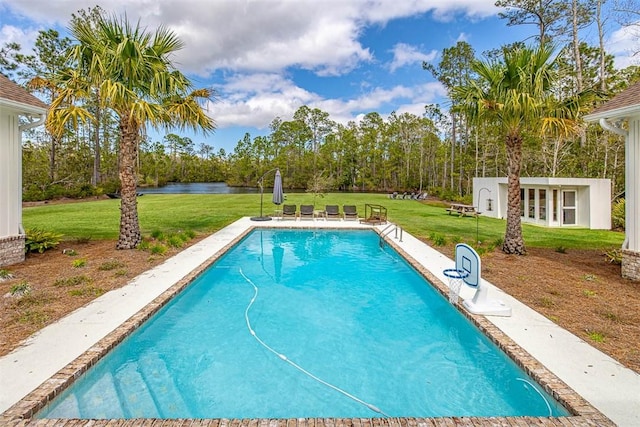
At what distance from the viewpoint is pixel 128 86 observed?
840 centimetres

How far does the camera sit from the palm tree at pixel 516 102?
7.91 meters

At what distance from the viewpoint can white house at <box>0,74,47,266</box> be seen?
7141mm

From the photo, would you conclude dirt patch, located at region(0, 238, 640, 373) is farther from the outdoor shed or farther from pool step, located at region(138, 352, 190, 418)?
pool step, located at region(138, 352, 190, 418)


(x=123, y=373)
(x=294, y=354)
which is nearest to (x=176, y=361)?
(x=123, y=373)

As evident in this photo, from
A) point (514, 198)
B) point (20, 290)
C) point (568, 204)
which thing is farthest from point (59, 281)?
point (568, 204)

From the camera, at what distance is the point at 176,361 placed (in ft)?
13.8

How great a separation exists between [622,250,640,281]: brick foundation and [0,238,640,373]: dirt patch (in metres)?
0.18

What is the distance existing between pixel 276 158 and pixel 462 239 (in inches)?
1735

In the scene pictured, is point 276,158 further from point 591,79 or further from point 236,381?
point 236,381

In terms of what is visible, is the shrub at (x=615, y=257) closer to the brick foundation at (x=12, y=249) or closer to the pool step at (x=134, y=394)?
the pool step at (x=134, y=394)

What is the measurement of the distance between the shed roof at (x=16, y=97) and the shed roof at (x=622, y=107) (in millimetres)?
11744

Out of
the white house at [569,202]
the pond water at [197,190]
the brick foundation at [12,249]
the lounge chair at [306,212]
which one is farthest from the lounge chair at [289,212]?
the pond water at [197,190]

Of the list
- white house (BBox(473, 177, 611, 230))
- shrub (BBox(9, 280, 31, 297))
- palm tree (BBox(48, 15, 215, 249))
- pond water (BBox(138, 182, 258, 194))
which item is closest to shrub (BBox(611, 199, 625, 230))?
white house (BBox(473, 177, 611, 230))

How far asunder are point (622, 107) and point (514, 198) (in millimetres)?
2942
